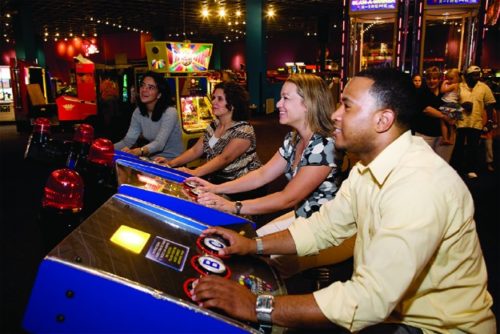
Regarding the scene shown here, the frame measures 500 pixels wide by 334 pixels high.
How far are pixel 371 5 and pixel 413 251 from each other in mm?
8858

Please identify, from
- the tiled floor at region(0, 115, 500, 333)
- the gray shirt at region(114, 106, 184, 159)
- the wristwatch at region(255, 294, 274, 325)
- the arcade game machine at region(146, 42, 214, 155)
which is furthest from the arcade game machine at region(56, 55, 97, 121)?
the wristwatch at region(255, 294, 274, 325)

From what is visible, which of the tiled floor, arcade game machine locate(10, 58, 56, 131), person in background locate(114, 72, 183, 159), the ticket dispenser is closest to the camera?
the ticket dispenser

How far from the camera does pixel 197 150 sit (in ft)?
10.7

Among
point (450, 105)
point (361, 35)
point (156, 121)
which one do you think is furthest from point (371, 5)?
point (156, 121)

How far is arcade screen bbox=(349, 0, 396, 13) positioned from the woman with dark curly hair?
6814 mm

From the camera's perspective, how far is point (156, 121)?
11.5 feet

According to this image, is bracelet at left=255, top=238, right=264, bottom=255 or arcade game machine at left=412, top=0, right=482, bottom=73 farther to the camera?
arcade game machine at left=412, top=0, right=482, bottom=73

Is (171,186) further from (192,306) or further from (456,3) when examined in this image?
(456,3)

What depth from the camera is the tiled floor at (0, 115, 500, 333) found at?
2.89 m

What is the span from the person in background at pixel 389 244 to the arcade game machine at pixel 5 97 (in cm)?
1436

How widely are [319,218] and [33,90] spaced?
38.0ft

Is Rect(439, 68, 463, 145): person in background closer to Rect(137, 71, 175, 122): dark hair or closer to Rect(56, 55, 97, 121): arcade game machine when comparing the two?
Rect(137, 71, 175, 122): dark hair

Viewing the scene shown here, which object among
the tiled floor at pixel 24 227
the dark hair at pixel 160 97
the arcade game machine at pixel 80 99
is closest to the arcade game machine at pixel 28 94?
the arcade game machine at pixel 80 99

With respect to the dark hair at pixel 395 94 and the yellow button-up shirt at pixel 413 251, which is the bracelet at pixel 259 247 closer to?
the yellow button-up shirt at pixel 413 251
